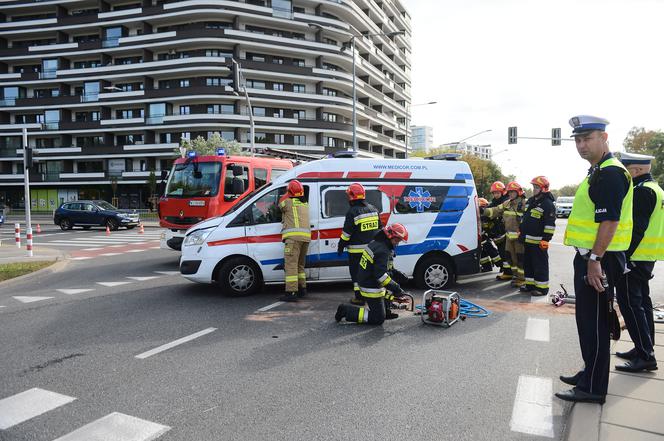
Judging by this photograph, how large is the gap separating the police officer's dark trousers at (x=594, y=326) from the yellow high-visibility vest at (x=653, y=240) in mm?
969

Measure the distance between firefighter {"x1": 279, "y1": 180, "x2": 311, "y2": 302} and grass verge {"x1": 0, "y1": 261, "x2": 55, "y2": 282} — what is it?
21.2 ft

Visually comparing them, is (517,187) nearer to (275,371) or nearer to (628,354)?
(628,354)

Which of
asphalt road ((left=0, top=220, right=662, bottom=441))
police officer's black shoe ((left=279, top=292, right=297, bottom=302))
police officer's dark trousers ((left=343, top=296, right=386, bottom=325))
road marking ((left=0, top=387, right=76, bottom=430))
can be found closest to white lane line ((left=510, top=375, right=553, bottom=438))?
asphalt road ((left=0, top=220, right=662, bottom=441))

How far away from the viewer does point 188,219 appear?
11.2 m

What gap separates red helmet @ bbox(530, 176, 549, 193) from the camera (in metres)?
7.72

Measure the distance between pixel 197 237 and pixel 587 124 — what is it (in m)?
5.82

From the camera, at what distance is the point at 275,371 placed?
14.0 ft

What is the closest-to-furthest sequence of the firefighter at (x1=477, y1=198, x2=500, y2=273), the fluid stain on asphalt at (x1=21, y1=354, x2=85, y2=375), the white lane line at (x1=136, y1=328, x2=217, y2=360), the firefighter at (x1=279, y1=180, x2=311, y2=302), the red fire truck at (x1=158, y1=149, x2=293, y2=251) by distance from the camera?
the fluid stain on asphalt at (x1=21, y1=354, x2=85, y2=375), the white lane line at (x1=136, y1=328, x2=217, y2=360), the firefighter at (x1=279, y1=180, x2=311, y2=302), the firefighter at (x1=477, y1=198, x2=500, y2=273), the red fire truck at (x1=158, y1=149, x2=293, y2=251)

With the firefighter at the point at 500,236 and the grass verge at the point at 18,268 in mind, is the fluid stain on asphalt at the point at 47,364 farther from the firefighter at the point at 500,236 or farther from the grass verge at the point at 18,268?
the firefighter at the point at 500,236

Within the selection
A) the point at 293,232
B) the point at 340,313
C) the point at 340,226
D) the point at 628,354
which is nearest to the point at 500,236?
the point at 340,226

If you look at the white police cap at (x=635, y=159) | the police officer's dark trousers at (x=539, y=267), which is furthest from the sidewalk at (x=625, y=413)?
the police officer's dark trousers at (x=539, y=267)

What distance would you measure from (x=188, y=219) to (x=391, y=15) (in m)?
67.3

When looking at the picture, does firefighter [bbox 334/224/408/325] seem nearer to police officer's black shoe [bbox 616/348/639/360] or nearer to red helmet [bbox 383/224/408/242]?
red helmet [bbox 383/224/408/242]

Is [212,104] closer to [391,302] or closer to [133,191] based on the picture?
[133,191]
